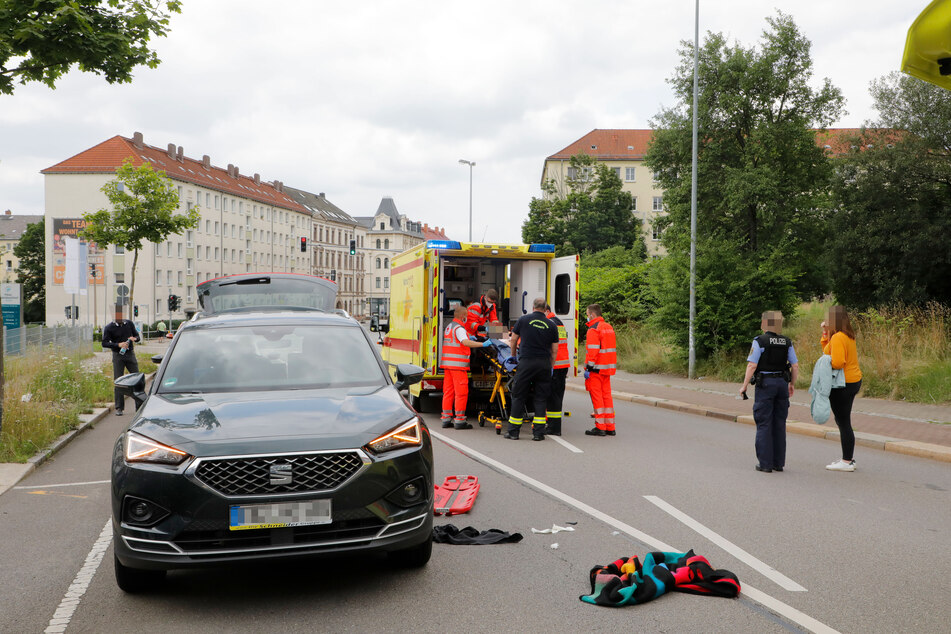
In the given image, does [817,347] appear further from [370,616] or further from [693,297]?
[370,616]

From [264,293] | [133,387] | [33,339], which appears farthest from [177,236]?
[133,387]

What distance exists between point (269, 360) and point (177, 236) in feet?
262

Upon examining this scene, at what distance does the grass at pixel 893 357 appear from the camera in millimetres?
15266

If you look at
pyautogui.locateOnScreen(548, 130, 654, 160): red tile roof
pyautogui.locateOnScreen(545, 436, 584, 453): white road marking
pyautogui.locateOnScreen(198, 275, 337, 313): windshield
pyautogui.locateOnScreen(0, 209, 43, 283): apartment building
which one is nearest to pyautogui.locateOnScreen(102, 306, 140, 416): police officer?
pyautogui.locateOnScreen(198, 275, 337, 313): windshield

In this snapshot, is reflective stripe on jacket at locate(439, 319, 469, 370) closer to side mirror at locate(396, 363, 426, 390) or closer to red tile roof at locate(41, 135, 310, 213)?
side mirror at locate(396, 363, 426, 390)

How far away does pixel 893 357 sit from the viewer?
1611cm

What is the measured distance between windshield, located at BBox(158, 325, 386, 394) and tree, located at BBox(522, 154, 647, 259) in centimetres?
7013

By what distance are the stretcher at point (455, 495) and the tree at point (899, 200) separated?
22.0 meters

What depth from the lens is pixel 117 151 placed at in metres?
81.9

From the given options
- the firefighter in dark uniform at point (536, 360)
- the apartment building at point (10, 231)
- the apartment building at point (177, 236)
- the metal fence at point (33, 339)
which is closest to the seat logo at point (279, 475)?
the firefighter in dark uniform at point (536, 360)

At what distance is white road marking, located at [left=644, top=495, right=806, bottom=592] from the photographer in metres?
4.86

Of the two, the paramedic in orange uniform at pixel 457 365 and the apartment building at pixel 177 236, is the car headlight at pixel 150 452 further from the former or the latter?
the apartment building at pixel 177 236

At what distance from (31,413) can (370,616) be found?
27.1 feet

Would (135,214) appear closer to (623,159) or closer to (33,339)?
(33,339)
